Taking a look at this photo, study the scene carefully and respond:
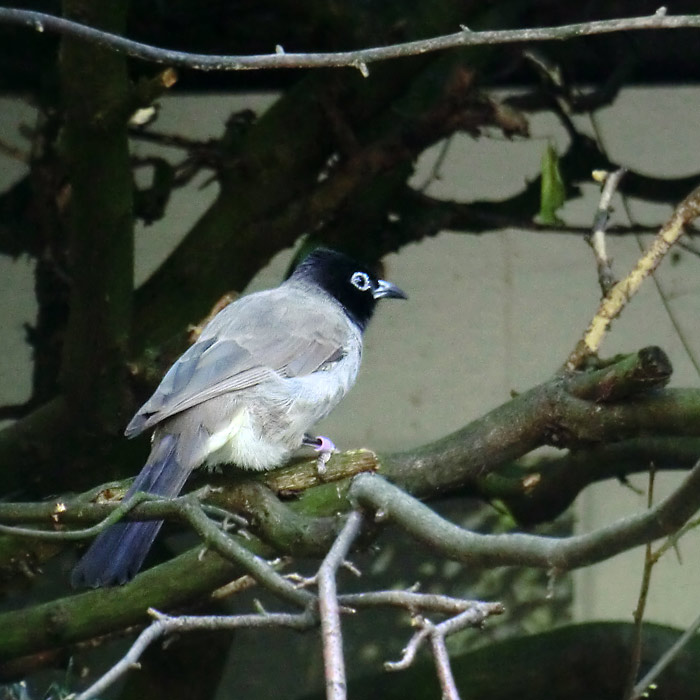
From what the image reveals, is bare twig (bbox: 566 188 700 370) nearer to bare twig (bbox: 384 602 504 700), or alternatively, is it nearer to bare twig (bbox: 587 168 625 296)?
bare twig (bbox: 587 168 625 296)

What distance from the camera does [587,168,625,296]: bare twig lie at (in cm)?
286

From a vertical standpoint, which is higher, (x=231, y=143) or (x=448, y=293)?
(x=231, y=143)

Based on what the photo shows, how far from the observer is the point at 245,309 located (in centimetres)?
315

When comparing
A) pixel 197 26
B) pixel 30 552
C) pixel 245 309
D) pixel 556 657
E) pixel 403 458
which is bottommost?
pixel 556 657

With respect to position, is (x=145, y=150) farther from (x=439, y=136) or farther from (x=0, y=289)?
(x=439, y=136)

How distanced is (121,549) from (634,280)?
1.43 meters

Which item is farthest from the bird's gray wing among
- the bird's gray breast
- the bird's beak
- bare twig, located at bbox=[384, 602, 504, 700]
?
bare twig, located at bbox=[384, 602, 504, 700]

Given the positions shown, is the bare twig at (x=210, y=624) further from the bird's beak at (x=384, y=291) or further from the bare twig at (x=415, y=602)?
the bird's beak at (x=384, y=291)

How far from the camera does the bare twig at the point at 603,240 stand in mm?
2861

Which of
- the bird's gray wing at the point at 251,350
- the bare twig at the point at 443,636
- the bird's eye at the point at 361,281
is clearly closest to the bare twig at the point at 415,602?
the bare twig at the point at 443,636

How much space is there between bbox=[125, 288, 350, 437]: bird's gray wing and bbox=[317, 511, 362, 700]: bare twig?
1049mm

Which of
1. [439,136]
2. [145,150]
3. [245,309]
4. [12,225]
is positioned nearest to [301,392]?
[245,309]

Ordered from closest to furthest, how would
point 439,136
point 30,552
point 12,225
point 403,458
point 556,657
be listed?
point 403,458 → point 30,552 → point 556,657 → point 439,136 → point 12,225

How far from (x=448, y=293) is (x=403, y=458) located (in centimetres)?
208
